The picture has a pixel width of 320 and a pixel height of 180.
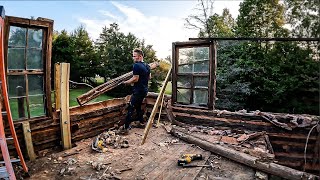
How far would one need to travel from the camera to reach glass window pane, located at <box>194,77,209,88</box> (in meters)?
6.12

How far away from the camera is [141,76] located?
18.2ft

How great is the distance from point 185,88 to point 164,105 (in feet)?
2.58

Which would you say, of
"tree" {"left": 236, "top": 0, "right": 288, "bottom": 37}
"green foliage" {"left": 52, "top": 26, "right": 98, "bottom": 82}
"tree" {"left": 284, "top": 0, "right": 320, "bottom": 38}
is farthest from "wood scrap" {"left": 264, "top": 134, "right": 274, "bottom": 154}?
"tree" {"left": 236, "top": 0, "right": 288, "bottom": 37}

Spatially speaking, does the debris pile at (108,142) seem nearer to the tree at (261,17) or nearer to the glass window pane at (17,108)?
the glass window pane at (17,108)

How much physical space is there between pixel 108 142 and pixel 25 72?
205 centimetres

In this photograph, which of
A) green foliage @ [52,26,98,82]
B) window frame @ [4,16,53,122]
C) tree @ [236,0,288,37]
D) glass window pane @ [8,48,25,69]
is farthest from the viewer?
tree @ [236,0,288,37]

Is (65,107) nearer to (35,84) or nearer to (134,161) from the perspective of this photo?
(35,84)

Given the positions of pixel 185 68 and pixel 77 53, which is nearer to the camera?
pixel 185 68

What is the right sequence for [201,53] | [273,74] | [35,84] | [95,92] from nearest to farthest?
[35,84] < [95,92] < [201,53] < [273,74]

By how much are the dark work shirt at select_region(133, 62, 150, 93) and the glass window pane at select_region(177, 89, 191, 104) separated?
132 centimetres

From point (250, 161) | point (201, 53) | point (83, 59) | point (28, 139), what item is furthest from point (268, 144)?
point (83, 59)

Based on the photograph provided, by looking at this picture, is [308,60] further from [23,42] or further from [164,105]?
[23,42]

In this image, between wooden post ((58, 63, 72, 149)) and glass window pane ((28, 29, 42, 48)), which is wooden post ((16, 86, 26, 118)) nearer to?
wooden post ((58, 63, 72, 149))

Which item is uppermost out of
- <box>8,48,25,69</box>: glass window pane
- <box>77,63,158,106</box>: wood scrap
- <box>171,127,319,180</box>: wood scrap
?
<box>8,48,25,69</box>: glass window pane
